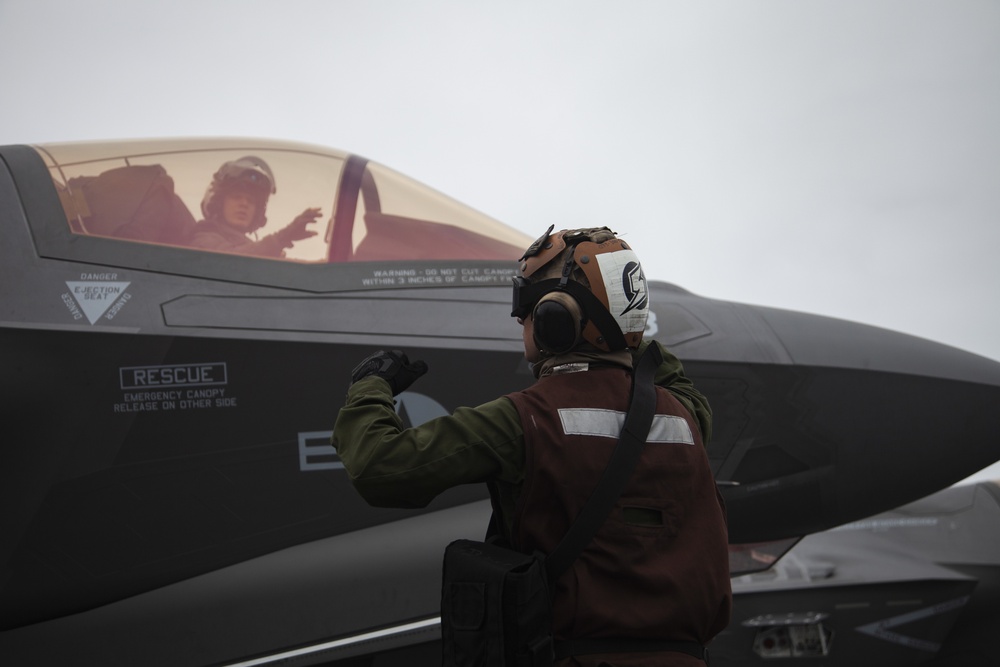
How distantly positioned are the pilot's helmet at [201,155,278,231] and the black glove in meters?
1.66

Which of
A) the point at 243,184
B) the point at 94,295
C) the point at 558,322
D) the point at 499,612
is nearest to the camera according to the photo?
the point at 499,612

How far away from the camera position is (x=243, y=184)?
371cm

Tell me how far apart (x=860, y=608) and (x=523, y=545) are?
4360 mm

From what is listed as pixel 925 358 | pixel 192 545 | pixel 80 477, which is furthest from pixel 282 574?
pixel 925 358

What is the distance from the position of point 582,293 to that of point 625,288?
123mm

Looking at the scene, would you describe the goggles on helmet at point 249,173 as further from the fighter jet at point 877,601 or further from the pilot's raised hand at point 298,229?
the fighter jet at point 877,601

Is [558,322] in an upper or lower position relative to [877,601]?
upper

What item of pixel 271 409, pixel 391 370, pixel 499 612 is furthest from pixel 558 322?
pixel 271 409

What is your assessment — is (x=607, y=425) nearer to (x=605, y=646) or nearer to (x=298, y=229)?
(x=605, y=646)

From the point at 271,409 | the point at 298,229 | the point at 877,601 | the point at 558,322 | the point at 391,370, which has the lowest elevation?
the point at 877,601

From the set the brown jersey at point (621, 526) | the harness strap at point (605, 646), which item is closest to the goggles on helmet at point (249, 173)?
the brown jersey at point (621, 526)

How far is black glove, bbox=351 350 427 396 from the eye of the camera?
2.15 m

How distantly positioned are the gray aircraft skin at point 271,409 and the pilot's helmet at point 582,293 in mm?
1145

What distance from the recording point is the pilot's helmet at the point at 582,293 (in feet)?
6.93
